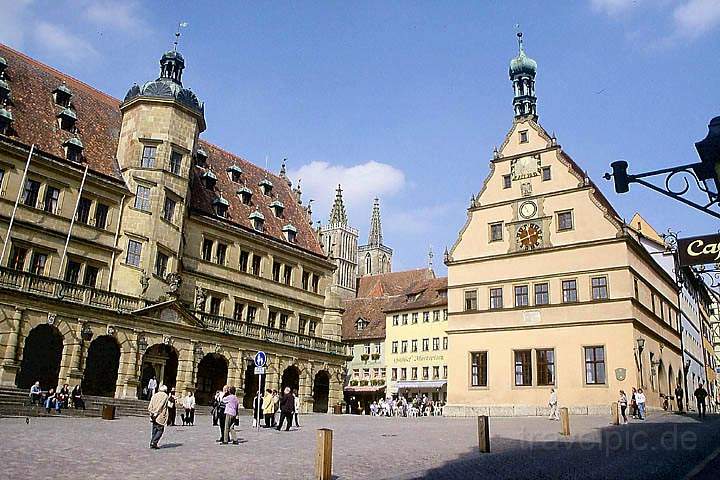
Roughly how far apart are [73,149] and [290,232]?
18.5 meters

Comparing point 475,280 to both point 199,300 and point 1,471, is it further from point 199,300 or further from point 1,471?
point 1,471

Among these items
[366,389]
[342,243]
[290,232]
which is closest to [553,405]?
[290,232]

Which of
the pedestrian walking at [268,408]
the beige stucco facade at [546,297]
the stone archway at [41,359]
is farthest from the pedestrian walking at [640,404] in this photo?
the stone archway at [41,359]

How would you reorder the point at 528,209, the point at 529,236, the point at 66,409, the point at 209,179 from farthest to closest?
the point at 209,179 < the point at 528,209 < the point at 529,236 < the point at 66,409

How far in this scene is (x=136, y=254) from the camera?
36000mm

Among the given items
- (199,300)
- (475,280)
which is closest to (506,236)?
(475,280)

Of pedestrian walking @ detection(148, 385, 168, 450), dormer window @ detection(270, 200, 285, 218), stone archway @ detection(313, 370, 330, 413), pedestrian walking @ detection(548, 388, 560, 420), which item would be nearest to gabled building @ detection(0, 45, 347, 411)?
stone archway @ detection(313, 370, 330, 413)

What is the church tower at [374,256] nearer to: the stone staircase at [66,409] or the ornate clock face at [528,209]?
the ornate clock face at [528,209]

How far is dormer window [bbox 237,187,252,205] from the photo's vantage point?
47688 mm

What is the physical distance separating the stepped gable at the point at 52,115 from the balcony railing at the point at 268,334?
10408 mm

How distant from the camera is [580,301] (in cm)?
3719

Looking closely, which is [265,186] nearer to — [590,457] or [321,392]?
[321,392]

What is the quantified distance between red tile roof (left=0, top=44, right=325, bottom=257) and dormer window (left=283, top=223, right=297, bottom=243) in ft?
1.41

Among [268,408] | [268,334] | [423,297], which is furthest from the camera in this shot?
[423,297]
